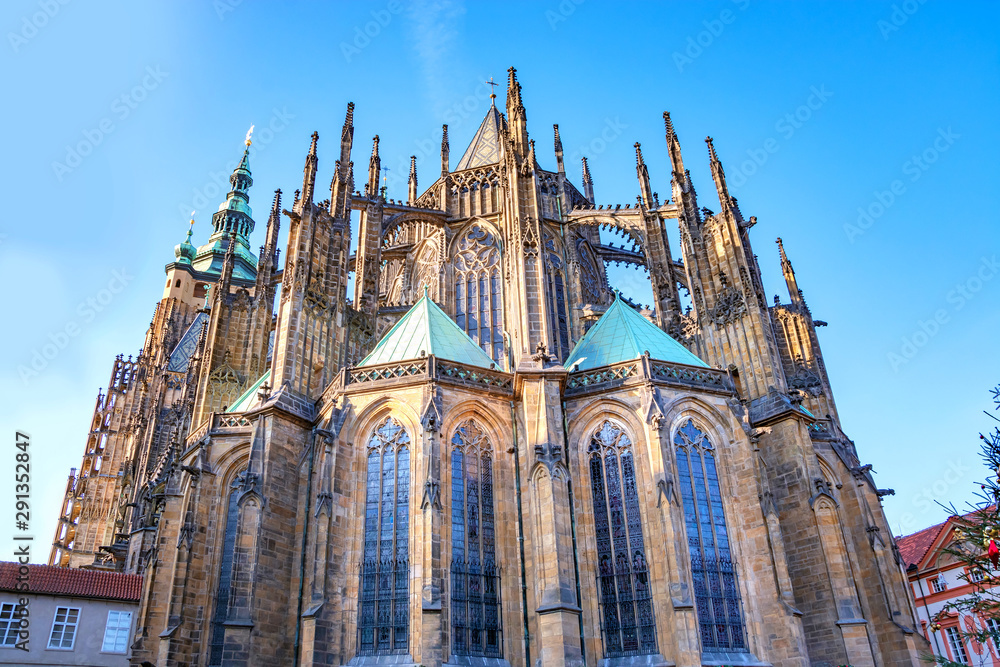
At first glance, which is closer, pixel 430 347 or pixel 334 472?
pixel 334 472

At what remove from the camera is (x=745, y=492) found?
22.2 m

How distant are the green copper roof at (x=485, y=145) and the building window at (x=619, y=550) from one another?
18178 mm

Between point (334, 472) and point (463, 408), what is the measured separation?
4.00m

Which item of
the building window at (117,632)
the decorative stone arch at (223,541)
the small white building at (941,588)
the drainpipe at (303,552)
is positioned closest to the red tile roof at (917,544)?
the small white building at (941,588)

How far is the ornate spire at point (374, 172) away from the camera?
33.4 m

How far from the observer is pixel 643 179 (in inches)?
1315

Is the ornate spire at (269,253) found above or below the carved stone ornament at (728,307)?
above

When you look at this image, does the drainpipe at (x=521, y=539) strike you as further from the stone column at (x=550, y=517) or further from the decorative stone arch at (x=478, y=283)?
the decorative stone arch at (x=478, y=283)

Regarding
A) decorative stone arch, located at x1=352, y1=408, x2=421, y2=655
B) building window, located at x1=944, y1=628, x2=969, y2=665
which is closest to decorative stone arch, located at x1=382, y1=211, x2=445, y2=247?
decorative stone arch, located at x1=352, y1=408, x2=421, y2=655

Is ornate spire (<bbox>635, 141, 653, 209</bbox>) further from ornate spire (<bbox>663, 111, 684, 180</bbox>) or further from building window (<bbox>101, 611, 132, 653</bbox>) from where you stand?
building window (<bbox>101, 611, 132, 653</bbox>)

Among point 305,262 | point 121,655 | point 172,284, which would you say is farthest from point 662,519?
point 172,284

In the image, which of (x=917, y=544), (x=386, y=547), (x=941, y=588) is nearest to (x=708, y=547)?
(x=386, y=547)

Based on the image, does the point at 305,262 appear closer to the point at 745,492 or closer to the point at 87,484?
the point at 745,492

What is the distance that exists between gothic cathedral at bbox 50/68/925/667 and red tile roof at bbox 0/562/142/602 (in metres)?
1.57
